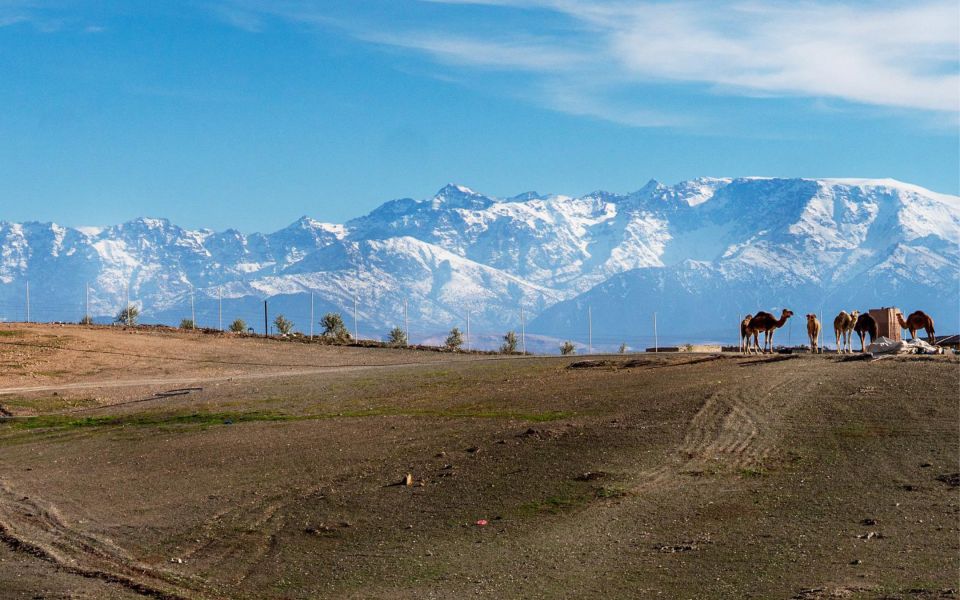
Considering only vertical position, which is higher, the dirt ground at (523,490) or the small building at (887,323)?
the small building at (887,323)

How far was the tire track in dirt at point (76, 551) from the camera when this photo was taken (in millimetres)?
18703

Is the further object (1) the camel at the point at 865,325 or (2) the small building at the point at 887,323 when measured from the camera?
(2) the small building at the point at 887,323

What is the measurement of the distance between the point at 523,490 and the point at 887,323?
928 inches

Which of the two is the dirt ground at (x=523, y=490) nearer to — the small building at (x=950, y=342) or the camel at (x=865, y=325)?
the camel at (x=865, y=325)

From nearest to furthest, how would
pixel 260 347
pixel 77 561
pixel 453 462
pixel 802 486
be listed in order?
1. pixel 77 561
2. pixel 802 486
3. pixel 453 462
4. pixel 260 347

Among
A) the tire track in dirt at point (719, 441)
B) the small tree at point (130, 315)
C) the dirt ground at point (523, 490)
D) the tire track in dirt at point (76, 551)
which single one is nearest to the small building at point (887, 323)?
the dirt ground at point (523, 490)

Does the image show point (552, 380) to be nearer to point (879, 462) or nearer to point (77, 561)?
point (879, 462)

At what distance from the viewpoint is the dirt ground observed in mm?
18766

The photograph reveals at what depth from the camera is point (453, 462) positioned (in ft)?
86.5

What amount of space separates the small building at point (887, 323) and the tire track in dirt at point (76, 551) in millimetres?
28808

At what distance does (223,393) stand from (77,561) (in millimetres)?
23348

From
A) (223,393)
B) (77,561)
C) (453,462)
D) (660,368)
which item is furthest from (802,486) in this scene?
(223,393)

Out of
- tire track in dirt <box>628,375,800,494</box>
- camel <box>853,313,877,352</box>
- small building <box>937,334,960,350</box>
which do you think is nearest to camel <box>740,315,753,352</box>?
camel <box>853,313,877,352</box>

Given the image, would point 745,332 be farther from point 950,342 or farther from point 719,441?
point 719,441
